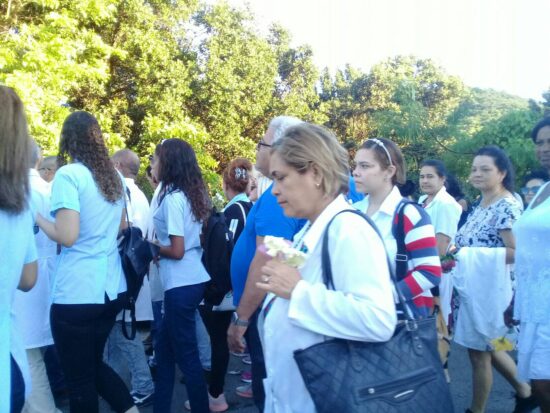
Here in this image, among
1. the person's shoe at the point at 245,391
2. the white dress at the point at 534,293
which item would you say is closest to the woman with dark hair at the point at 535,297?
the white dress at the point at 534,293

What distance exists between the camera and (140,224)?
5.30 metres

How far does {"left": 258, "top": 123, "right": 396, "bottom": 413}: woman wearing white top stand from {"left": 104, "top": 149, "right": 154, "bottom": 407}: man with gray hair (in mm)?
2568

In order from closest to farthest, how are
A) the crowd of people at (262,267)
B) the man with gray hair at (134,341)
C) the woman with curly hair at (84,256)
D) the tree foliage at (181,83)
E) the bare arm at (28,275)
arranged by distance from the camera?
the crowd of people at (262,267) → the bare arm at (28,275) → the woman with curly hair at (84,256) → the man with gray hair at (134,341) → the tree foliage at (181,83)

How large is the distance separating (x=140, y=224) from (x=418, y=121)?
1413cm

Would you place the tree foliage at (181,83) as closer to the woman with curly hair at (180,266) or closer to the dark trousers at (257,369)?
the woman with curly hair at (180,266)

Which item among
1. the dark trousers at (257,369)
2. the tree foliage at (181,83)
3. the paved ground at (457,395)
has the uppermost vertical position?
the tree foliage at (181,83)

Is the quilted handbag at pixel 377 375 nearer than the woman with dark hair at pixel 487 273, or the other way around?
the quilted handbag at pixel 377 375

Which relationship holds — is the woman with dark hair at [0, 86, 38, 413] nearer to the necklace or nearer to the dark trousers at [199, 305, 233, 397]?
the dark trousers at [199, 305, 233, 397]

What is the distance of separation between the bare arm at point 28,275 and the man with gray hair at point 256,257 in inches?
36.6

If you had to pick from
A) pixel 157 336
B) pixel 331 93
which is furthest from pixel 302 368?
pixel 331 93

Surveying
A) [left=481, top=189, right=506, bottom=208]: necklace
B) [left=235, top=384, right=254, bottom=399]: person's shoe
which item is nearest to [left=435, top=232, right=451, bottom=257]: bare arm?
[left=481, top=189, right=506, bottom=208]: necklace

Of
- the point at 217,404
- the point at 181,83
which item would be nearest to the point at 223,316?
the point at 217,404

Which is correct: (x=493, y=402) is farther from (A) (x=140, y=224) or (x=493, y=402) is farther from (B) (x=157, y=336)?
(A) (x=140, y=224)

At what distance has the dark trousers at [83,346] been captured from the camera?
300cm
